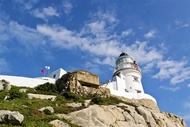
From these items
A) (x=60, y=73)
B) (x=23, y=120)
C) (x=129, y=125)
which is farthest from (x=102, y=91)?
(x=23, y=120)

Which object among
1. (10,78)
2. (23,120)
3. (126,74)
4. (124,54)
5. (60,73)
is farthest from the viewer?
(124,54)

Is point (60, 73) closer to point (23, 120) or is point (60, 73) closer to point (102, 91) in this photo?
point (102, 91)

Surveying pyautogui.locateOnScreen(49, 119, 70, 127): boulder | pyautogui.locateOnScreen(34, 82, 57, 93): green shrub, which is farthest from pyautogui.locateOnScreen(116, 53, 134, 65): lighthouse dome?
pyautogui.locateOnScreen(49, 119, 70, 127): boulder

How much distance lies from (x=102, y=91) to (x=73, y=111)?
16.3 metres

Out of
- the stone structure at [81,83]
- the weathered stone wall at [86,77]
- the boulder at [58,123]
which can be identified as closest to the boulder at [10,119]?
the boulder at [58,123]

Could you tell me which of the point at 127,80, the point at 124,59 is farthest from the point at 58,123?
the point at 124,59

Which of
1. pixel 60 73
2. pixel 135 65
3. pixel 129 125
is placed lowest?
pixel 129 125

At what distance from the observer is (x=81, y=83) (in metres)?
41.0

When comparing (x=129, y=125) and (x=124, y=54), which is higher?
(x=124, y=54)

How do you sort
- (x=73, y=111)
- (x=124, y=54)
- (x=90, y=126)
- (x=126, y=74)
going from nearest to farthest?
1. (x=90, y=126)
2. (x=73, y=111)
3. (x=126, y=74)
4. (x=124, y=54)

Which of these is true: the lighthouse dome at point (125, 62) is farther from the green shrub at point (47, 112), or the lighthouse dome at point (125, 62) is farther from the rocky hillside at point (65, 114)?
the green shrub at point (47, 112)

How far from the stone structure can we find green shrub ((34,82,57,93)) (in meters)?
1.03

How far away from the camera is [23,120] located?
18781 millimetres

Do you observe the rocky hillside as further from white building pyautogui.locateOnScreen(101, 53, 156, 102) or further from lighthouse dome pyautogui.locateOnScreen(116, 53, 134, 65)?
lighthouse dome pyautogui.locateOnScreen(116, 53, 134, 65)
